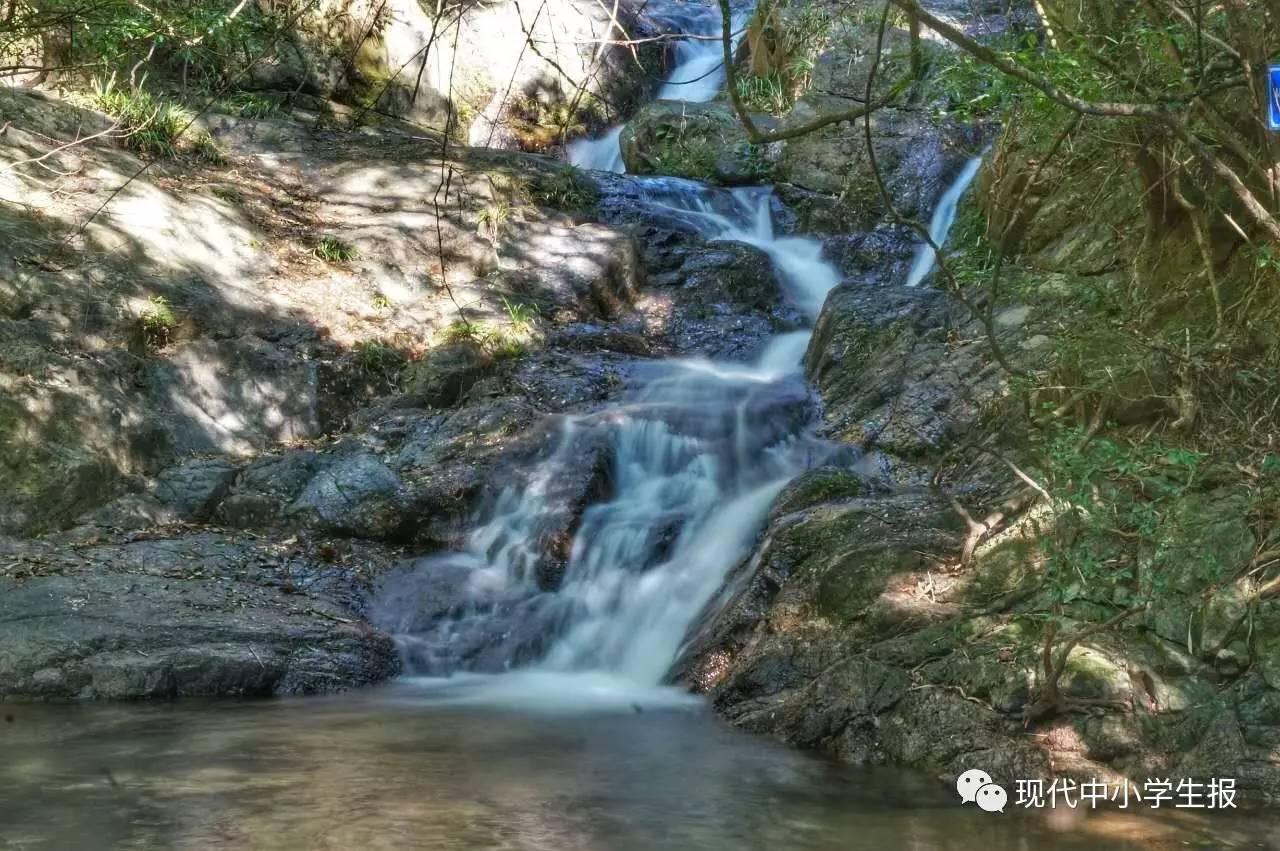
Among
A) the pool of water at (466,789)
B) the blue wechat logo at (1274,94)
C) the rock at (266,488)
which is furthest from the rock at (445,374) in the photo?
the blue wechat logo at (1274,94)

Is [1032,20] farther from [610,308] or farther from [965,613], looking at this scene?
[965,613]

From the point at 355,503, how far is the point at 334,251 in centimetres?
370

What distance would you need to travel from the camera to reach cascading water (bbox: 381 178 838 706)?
7738 mm

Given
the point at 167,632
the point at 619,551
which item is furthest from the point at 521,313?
the point at 167,632

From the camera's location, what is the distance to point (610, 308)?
1248 centimetres

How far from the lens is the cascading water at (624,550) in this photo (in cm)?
774

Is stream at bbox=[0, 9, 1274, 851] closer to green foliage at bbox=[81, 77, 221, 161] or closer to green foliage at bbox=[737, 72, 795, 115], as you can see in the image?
green foliage at bbox=[81, 77, 221, 161]

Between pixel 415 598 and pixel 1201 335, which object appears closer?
pixel 1201 335

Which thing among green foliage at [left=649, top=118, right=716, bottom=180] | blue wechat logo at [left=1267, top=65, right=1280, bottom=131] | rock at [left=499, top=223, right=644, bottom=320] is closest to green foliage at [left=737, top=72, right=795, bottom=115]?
green foliage at [left=649, top=118, right=716, bottom=180]

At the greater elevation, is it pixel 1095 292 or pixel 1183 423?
pixel 1095 292

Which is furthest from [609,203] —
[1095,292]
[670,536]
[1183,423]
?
[1183,423]

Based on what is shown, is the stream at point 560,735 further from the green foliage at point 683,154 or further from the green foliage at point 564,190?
the green foliage at point 683,154

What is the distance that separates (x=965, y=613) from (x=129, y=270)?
7363mm

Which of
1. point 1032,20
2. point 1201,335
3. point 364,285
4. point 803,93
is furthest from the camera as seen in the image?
point 803,93
